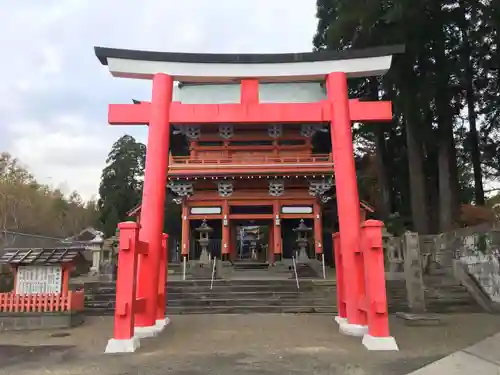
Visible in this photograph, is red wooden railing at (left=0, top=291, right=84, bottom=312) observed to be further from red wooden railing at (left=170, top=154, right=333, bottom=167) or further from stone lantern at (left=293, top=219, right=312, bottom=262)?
stone lantern at (left=293, top=219, right=312, bottom=262)

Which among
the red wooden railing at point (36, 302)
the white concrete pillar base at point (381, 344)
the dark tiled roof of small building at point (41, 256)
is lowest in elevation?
the white concrete pillar base at point (381, 344)

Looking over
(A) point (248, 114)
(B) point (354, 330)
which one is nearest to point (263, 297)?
(B) point (354, 330)

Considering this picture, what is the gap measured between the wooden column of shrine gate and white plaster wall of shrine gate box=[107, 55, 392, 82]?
2cm

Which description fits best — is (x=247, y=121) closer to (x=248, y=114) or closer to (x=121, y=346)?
(x=248, y=114)

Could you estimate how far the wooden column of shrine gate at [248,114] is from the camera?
7.82m

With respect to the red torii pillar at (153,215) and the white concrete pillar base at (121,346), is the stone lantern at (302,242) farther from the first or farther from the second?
the white concrete pillar base at (121,346)

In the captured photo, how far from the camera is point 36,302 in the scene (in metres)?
9.95

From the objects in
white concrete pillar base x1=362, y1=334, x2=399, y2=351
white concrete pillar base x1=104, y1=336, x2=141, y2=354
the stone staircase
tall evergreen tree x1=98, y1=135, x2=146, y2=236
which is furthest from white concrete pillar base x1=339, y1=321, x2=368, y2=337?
tall evergreen tree x1=98, y1=135, x2=146, y2=236

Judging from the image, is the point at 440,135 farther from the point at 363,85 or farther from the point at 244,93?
the point at 244,93

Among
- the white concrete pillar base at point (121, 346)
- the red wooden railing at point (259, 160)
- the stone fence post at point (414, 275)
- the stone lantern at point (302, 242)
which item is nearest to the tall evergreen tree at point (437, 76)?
the red wooden railing at point (259, 160)

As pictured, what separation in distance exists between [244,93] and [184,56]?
1401mm

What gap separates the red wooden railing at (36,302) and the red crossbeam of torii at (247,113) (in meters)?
4.47

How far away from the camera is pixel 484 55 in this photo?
17828 mm

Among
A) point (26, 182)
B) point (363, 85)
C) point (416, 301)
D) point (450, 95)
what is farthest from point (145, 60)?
point (26, 182)
